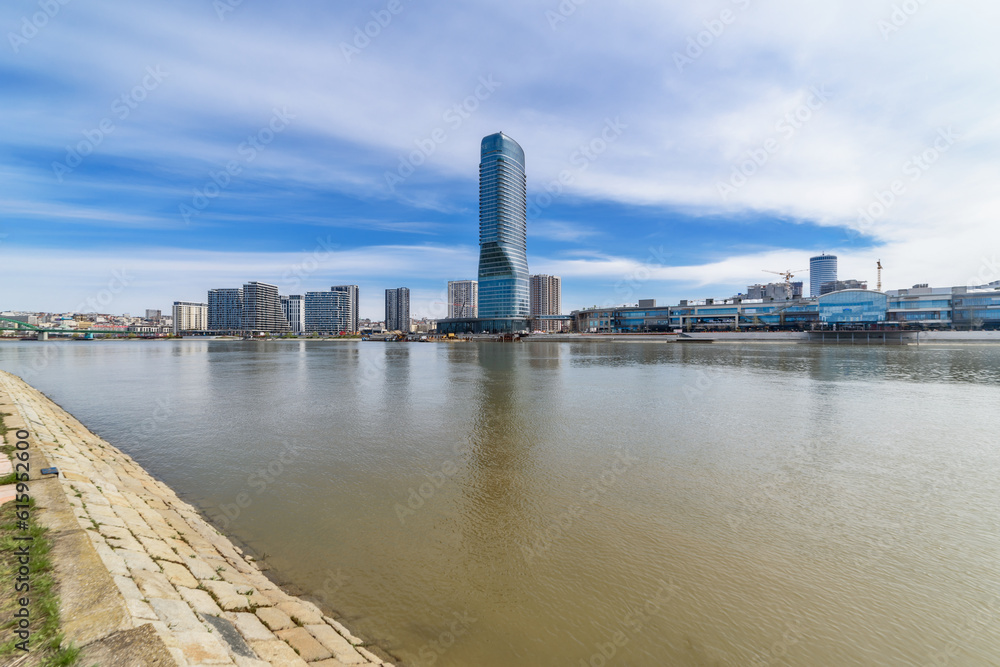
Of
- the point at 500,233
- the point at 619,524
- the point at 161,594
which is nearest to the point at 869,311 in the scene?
the point at 500,233

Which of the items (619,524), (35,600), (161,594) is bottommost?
(619,524)

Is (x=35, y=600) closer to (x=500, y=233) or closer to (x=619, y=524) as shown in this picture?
(x=619, y=524)

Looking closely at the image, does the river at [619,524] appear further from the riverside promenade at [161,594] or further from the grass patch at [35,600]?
the grass patch at [35,600]

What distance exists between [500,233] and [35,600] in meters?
172

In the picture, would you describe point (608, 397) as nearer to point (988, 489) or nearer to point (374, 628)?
point (988, 489)

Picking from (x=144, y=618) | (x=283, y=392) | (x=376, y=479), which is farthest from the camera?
(x=283, y=392)

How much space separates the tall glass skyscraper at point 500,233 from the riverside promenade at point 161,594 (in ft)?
540

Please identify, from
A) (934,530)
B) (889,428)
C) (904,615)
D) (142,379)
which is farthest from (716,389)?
(142,379)

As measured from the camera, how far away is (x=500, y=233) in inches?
6708

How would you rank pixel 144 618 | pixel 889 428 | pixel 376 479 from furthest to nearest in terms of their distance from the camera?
pixel 889 428 < pixel 376 479 < pixel 144 618

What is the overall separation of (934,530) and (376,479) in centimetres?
1308

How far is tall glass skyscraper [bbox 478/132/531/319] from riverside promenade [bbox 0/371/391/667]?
165 metres

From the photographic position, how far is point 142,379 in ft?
118

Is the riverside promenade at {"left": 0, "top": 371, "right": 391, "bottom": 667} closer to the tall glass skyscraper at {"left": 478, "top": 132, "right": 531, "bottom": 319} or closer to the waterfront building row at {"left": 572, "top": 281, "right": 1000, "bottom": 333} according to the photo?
the waterfront building row at {"left": 572, "top": 281, "right": 1000, "bottom": 333}
